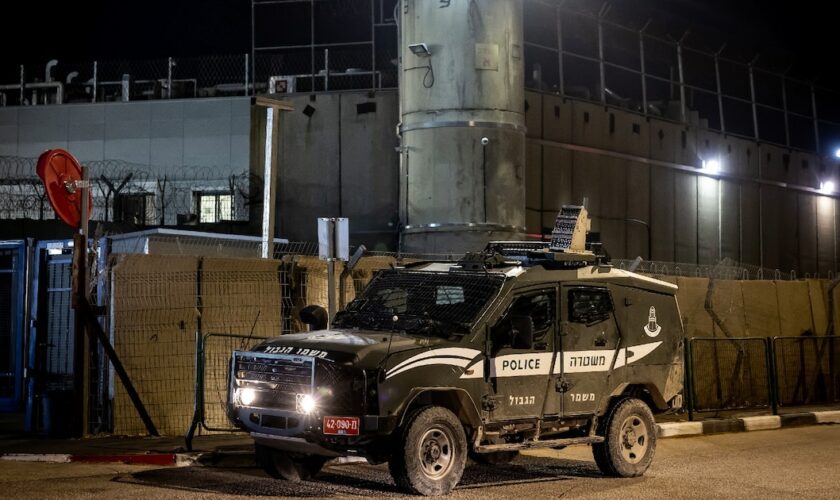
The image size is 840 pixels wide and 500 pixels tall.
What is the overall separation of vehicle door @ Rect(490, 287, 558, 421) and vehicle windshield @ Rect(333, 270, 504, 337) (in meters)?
0.31

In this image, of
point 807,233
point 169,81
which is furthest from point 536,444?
point 807,233

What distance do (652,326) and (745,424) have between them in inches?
207

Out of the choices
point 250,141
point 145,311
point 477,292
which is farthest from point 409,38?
point 477,292

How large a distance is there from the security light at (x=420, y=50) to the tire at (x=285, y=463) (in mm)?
12209

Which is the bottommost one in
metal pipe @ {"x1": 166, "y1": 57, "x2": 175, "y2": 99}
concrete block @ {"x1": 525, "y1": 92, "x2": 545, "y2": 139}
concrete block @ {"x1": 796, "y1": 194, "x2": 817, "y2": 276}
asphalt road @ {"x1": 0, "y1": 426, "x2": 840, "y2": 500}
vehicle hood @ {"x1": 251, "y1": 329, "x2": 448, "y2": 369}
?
asphalt road @ {"x1": 0, "y1": 426, "x2": 840, "y2": 500}

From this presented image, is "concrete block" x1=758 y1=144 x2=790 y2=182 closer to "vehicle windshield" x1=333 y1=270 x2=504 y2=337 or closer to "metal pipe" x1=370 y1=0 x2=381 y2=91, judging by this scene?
"metal pipe" x1=370 y1=0 x2=381 y2=91

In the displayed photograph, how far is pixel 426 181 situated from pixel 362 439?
1276cm

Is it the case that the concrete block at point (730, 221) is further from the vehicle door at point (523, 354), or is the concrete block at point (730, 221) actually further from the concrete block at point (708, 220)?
the vehicle door at point (523, 354)

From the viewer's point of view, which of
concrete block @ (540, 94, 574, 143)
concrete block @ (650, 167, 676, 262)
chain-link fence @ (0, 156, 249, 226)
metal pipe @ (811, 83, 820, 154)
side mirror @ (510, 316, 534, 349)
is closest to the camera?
side mirror @ (510, 316, 534, 349)

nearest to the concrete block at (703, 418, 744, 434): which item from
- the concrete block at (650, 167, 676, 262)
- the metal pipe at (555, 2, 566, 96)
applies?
the metal pipe at (555, 2, 566, 96)

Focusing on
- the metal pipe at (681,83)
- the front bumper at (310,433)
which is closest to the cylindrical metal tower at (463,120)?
the metal pipe at (681,83)

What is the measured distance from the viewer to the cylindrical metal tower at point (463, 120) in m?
21.3

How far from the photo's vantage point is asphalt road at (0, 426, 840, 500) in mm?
10102

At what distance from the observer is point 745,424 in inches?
651
